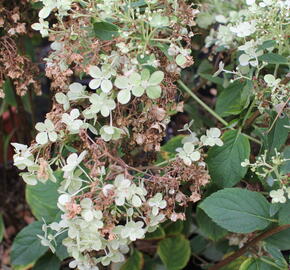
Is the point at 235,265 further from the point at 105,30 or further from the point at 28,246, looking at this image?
the point at 105,30

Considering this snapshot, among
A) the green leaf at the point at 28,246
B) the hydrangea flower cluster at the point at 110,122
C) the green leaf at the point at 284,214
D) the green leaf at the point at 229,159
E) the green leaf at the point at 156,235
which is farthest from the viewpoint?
the green leaf at the point at 156,235

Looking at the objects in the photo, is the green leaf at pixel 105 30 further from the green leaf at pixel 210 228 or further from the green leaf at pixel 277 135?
the green leaf at pixel 210 228

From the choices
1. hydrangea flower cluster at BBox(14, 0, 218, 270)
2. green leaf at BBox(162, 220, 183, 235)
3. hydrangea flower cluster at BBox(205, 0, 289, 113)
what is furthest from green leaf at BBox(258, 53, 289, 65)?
green leaf at BBox(162, 220, 183, 235)

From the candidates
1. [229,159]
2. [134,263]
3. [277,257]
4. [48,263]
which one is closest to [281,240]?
[277,257]

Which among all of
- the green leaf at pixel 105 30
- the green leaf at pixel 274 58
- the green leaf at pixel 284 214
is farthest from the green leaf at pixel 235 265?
the green leaf at pixel 105 30

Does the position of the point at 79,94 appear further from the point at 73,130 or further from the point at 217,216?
the point at 217,216

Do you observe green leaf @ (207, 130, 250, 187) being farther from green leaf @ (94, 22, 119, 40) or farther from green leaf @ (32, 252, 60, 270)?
green leaf @ (32, 252, 60, 270)
